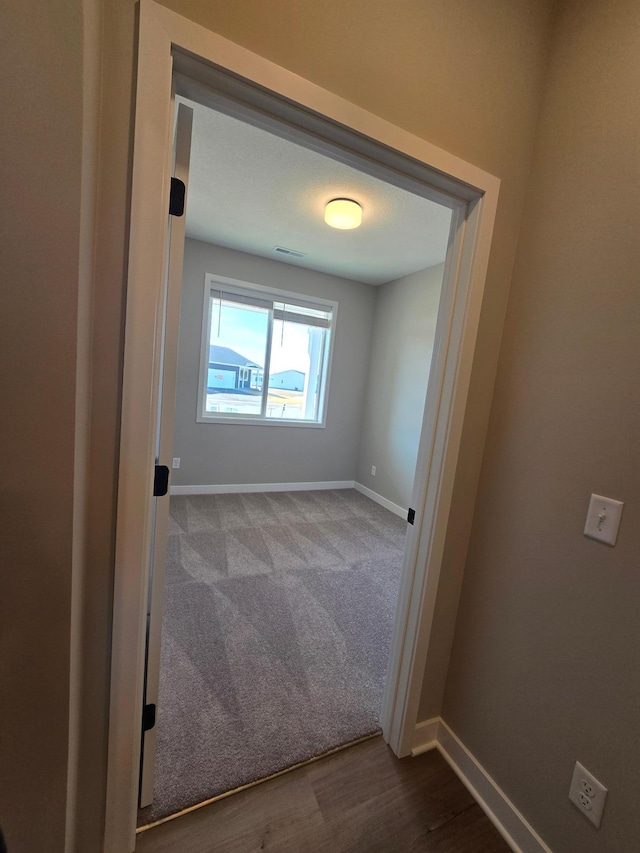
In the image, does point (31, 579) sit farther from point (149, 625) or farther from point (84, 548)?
point (149, 625)

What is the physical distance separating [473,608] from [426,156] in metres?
1.54

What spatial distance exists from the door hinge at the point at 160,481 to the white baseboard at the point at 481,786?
1378 mm

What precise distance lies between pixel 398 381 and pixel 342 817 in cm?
342

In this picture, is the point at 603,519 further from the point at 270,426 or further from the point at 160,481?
the point at 270,426

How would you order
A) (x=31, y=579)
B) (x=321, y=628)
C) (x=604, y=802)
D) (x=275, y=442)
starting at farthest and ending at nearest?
(x=275, y=442) < (x=321, y=628) < (x=604, y=802) < (x=31, y=579)

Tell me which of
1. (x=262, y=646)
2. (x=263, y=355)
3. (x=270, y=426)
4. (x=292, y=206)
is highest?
(x=292, y=206)

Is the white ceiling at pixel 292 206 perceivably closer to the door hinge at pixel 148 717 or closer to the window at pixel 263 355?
the window at pixel 263 355

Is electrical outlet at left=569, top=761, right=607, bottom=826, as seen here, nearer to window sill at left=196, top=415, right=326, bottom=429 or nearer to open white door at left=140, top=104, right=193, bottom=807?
open white door at left=140, top=104, right=193, bottom=807

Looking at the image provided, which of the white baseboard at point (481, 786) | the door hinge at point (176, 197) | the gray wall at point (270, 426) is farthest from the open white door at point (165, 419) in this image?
the gray wall at point (270, 426)

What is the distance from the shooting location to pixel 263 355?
3.92 m

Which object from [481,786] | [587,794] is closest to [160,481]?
[587,794]

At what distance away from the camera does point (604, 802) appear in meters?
0.85

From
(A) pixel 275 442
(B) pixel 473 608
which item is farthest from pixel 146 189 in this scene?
(A) pixel 275 442

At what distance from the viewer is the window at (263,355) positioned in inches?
145
